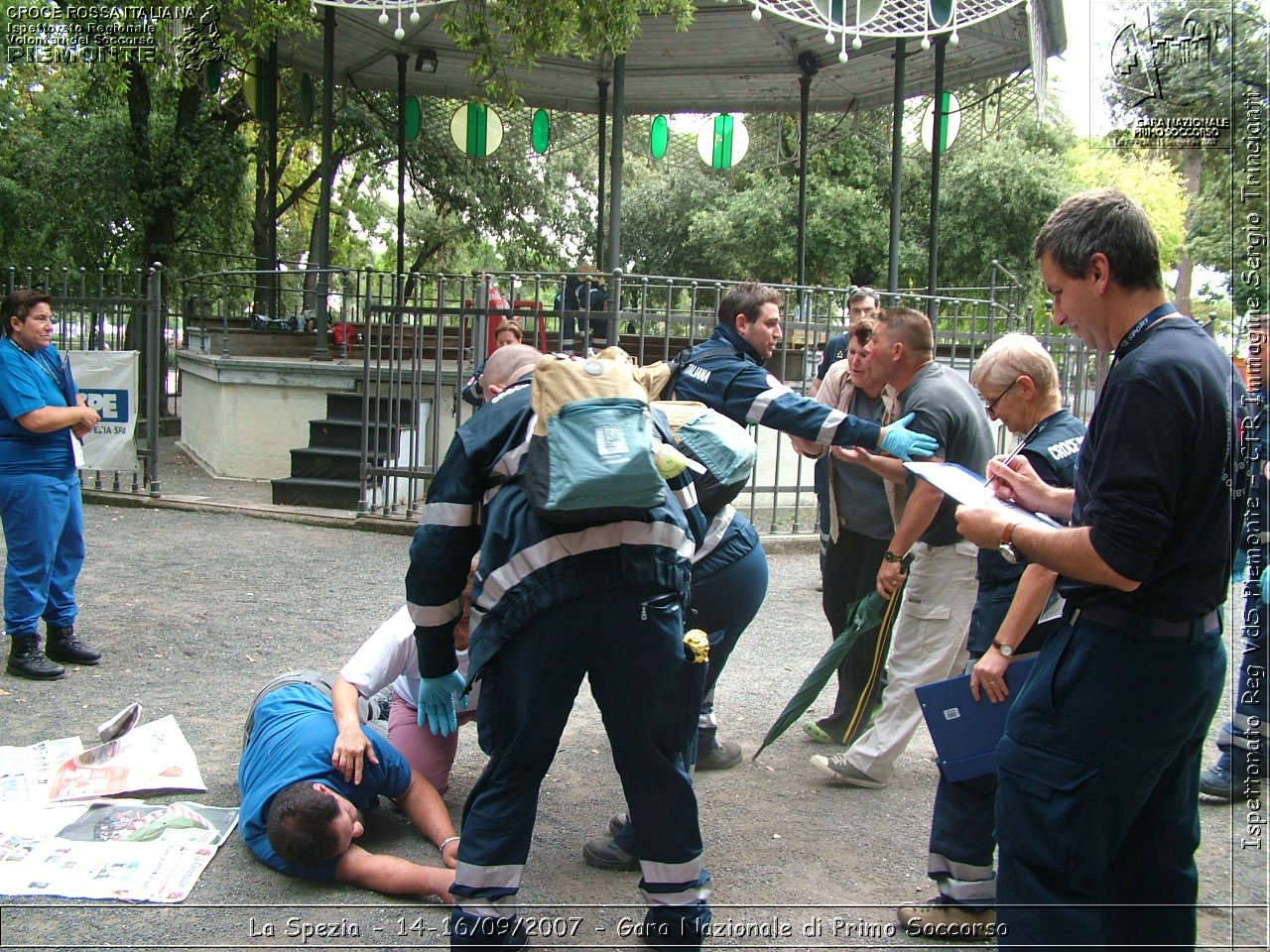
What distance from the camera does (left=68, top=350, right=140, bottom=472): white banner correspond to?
9.45 metres

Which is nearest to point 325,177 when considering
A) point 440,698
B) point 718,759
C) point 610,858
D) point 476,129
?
point 476,129

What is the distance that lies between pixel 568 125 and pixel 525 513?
16.7 metres

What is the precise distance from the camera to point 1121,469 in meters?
2.15

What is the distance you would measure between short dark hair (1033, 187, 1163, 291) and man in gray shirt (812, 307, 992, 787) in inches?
72.6

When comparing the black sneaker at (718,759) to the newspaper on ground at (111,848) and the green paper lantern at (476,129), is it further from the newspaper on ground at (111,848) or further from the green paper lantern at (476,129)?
the green paper lantern at (476,129)

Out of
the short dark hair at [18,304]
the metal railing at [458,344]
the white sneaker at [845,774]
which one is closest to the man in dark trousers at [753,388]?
the white sneaker at [845,774]

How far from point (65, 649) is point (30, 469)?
3.08 ft

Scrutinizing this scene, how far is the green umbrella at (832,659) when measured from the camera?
4133 millimetres

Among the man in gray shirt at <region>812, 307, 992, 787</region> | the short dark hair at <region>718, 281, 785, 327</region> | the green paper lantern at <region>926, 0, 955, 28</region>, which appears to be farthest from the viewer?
the green paper lantern at <region>926, 0, 955, 28</region>

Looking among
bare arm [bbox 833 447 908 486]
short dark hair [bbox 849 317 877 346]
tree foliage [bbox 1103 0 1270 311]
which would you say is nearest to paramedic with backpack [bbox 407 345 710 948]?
bare arm [bbox 833 447 908 486]

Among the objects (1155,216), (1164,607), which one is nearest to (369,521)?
(1164,607)

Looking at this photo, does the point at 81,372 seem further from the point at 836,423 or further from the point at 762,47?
the point at 762,47

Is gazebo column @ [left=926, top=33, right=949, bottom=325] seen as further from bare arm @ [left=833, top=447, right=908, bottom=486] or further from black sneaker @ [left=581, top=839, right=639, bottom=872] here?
black sneaker @ [left=581, top=839, right=639, bottom=872]

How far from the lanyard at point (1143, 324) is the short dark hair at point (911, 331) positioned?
2033mm
